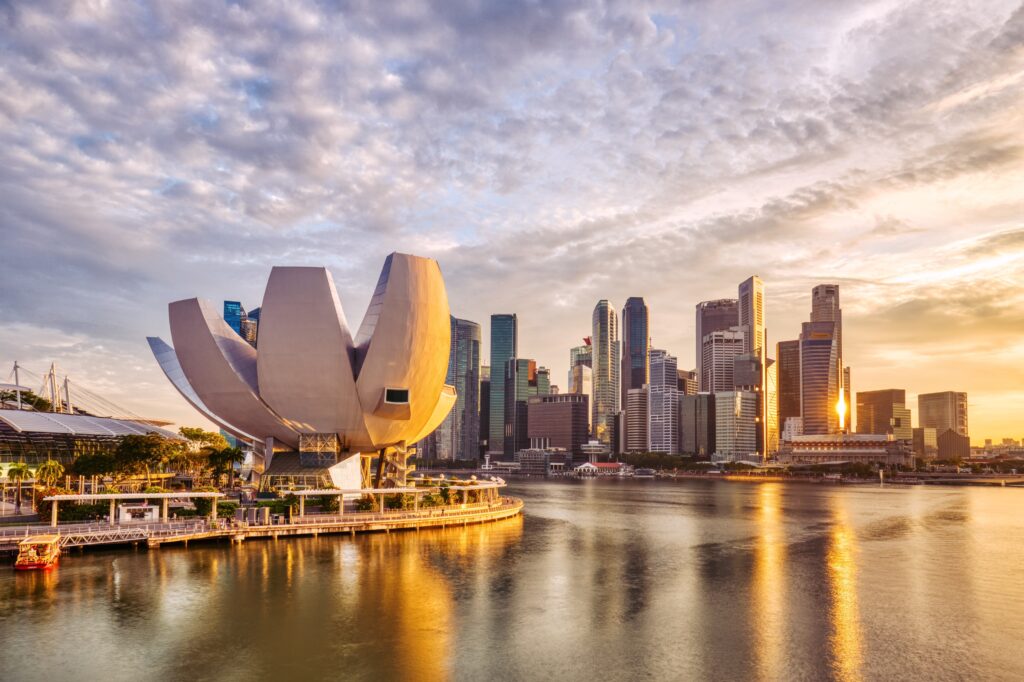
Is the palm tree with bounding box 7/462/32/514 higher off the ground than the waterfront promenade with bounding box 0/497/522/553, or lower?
higher

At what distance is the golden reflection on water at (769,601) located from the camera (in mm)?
26812

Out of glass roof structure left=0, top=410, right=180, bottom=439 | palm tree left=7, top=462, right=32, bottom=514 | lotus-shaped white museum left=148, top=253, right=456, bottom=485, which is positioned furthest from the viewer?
glass roof structure left=0, top=410, right=180, bottom=439

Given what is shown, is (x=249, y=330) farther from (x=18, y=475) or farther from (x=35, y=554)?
(x=35, y=554)

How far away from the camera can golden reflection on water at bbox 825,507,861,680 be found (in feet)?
87.6

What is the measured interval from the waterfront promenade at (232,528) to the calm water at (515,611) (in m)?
1.47

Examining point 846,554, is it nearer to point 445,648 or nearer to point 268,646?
point 445,648

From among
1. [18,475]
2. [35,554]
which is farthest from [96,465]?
[35,554]

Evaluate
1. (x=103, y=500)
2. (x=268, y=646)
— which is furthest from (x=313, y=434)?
(x=268, y=646)

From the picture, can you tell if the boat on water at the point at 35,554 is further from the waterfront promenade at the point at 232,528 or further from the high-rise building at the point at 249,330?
the high-rise building at the point at 249,330

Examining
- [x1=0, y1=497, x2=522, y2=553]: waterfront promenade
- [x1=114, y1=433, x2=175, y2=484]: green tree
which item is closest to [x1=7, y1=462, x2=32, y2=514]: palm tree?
[x1=114, y1=433, x2=175, y2=484]: green tree

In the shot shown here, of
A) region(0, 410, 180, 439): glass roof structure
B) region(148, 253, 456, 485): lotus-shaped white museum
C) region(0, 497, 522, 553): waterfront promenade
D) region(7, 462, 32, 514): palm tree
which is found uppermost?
region(148, 253, 456, 485): lotus-shaped white museum

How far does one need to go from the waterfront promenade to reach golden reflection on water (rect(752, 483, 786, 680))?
23.6m

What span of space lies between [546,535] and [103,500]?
31.8m

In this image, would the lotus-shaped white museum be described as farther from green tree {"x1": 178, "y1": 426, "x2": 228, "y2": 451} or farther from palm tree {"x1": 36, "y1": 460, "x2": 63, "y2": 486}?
green tree {"x1": 178, "y1": 426, "x2": 228, "y2": 451}
